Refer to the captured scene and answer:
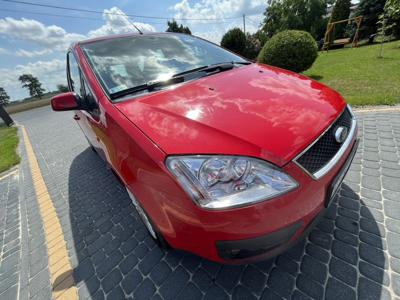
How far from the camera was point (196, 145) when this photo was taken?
1.22 meters

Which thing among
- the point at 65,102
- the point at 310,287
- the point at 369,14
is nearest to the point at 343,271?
the point at 310,287

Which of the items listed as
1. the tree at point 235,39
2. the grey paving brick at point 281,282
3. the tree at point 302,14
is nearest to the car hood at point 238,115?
the grey paving brick at point 281,282

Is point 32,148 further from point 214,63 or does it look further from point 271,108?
point 271,108

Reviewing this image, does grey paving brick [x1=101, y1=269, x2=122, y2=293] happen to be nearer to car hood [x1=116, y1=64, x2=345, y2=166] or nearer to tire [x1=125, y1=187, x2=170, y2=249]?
tire [x1=125, y1=187, x2=170, y2=249]

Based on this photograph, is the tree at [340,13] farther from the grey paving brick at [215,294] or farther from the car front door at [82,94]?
the grey paving brick at [215,294]

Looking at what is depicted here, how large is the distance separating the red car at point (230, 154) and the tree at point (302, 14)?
113 feet

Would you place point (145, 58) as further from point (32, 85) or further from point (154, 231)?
point (32, 85)

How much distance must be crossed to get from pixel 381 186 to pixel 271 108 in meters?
1.72

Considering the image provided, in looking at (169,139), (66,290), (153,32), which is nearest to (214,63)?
(153,32)

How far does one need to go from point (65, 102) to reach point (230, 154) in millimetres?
1765

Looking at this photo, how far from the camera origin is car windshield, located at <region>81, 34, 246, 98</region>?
202cm

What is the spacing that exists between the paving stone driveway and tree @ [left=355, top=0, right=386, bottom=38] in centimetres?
2785

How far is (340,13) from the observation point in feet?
90.4

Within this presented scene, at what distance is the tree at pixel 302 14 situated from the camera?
29.4 m
